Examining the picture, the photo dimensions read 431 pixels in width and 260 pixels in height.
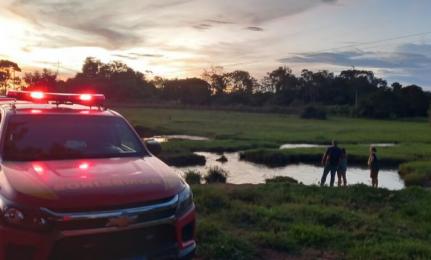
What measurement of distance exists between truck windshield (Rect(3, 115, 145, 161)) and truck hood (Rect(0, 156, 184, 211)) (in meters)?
0.28

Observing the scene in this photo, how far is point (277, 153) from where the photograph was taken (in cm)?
3781

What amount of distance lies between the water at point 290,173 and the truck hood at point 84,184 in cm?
2093

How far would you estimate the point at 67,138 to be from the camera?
5.40m

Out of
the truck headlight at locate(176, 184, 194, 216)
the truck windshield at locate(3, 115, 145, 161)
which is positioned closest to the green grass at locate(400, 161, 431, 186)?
the truck windshield at locate(3, 115, 145, 161)

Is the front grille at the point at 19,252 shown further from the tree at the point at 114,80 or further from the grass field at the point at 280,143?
the tree at the point at 114,80

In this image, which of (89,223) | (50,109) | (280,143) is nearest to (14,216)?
(89,223)

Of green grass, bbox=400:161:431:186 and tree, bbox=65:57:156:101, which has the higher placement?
tree, bbox=65:57:156:101

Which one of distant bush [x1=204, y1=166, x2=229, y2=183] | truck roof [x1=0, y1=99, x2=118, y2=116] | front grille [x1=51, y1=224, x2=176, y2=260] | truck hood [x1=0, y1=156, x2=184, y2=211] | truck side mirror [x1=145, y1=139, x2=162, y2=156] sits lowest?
distant bush [x1=204, y1=166, x2=229, y2=183]

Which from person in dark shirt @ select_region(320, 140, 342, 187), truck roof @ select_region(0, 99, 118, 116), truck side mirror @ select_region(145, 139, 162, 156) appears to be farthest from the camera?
person in dark shirt @ select_region(320, 140, 342, 187)

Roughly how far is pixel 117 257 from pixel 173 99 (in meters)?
120

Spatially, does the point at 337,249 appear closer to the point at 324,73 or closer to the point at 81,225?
the point at 81,225

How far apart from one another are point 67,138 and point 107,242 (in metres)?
1.59

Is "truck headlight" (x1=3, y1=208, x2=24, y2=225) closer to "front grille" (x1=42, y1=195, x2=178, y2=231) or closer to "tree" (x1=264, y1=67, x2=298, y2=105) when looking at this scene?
"front grille" (x1=42, y1=195, x2=178, y2=231)

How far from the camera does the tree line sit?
310ft
